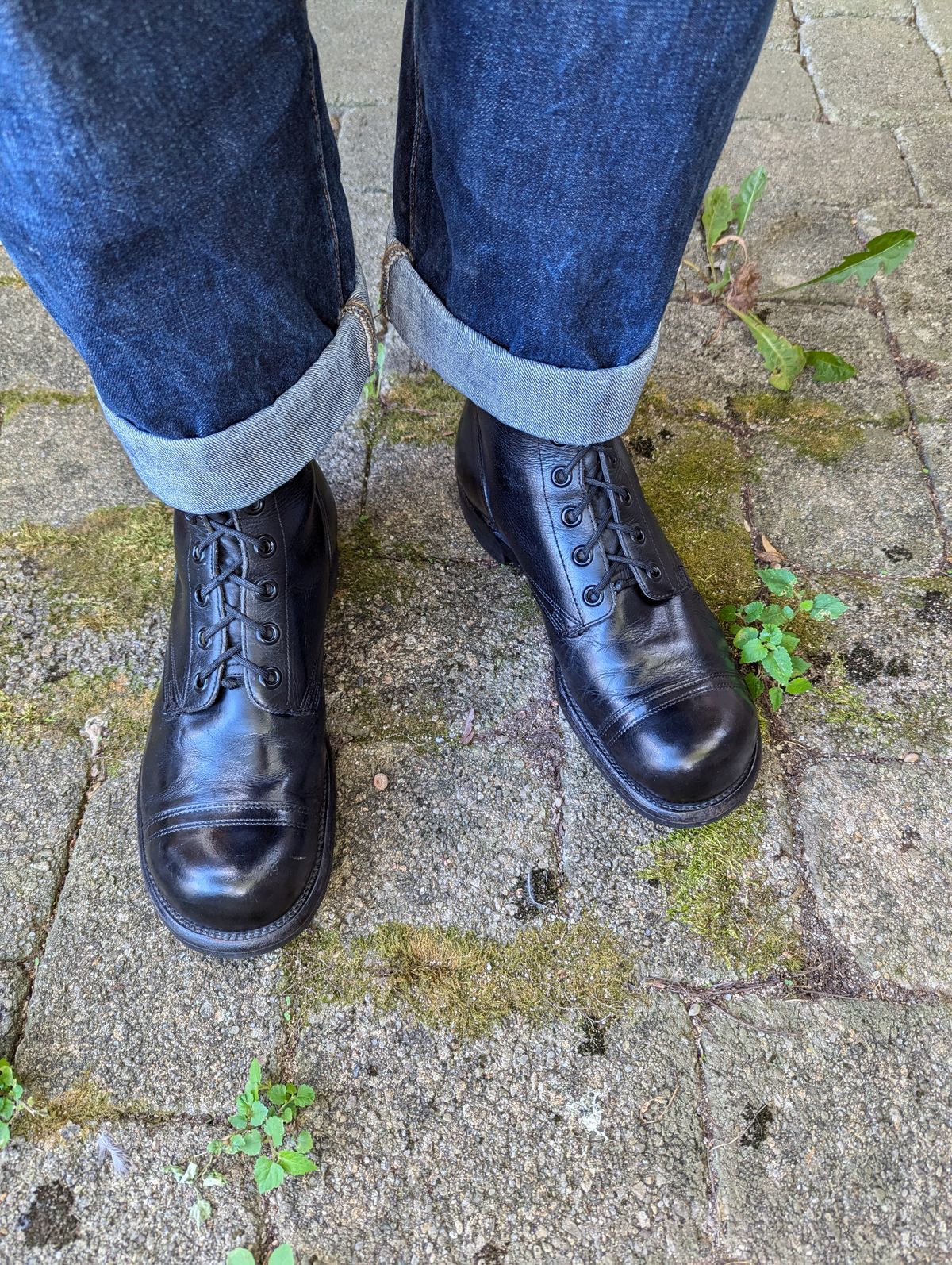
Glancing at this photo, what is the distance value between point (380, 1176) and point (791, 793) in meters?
0.84

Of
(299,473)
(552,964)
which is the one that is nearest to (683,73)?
(299,473)

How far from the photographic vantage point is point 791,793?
1.34 meters

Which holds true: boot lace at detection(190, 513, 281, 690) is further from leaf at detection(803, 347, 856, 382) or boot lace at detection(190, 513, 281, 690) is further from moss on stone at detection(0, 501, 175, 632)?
leaf at detection(803, 347, 856, 382)

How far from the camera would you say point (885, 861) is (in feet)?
4.20

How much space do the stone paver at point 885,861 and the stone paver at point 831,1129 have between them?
0.08m

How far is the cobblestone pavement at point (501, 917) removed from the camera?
1032 millimetres

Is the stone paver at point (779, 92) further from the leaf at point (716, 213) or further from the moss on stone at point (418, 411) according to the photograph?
the moss on stone at point (418, 411)

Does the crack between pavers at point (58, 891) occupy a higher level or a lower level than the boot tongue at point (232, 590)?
lower

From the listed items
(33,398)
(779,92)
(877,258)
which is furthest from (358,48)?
(877,258)

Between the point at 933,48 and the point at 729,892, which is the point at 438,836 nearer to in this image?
the point at 729,892

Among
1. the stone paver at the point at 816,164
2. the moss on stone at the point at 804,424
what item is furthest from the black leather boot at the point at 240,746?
the stone paver at the point at 816,164

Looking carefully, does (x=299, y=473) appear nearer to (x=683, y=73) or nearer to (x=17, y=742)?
(x=17, y=742)

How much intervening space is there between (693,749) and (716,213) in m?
1.58

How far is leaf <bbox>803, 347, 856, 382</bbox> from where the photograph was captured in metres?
1.85
